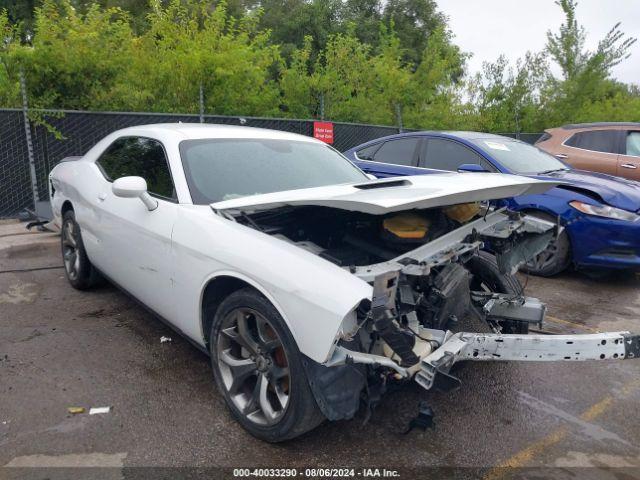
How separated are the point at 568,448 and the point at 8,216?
859 centimetres

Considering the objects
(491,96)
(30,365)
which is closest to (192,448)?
(30,365)

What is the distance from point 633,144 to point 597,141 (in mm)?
561

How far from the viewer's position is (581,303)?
491 cm

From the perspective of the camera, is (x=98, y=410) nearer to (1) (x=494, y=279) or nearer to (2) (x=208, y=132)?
(2) (x=208, y=132)

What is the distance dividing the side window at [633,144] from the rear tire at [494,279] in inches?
274

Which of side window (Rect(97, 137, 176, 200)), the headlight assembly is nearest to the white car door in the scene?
side window (Rect(97, 137, 176, 200))

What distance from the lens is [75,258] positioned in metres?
4.75

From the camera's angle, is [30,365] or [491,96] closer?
[30,365]

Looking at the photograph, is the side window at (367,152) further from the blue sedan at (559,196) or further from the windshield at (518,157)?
the windshield at (518,157)

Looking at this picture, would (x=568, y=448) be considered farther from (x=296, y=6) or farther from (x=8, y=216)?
(x=296, y=6)

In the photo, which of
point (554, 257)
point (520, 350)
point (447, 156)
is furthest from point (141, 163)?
point (554, 257)

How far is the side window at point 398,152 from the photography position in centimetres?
680

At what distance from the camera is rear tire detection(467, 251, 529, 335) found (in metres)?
3.23

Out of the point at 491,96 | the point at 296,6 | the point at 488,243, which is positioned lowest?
the point at 488,243
